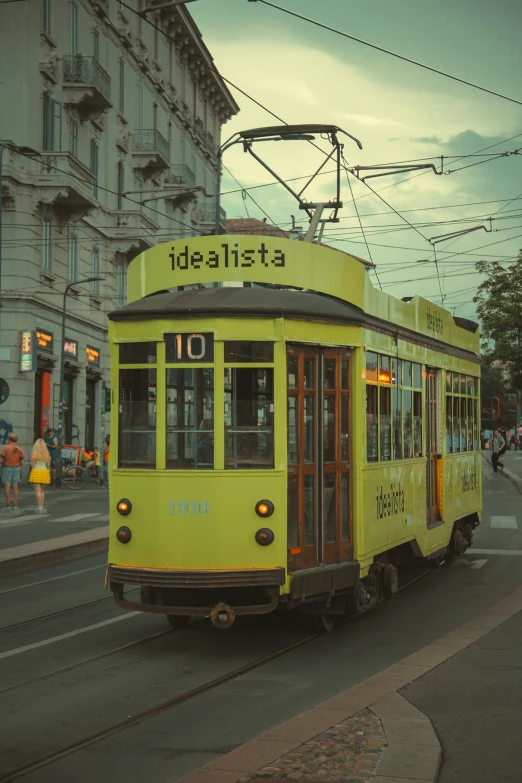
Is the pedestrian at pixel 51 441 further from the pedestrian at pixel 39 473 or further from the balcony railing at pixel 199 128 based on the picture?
the balcony railing at pixel 199 128

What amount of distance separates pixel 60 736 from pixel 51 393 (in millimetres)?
30233

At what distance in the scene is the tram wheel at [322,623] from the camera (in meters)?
9.89

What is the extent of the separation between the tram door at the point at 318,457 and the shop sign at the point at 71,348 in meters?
27.4

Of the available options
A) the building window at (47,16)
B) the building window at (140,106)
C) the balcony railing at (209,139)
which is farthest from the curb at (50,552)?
the balcony railing at (209,139)

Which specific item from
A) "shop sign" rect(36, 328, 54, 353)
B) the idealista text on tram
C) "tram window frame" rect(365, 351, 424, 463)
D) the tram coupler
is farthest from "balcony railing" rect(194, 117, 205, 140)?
the tram coupler

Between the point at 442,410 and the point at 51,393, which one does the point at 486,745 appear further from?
the point at 51,393

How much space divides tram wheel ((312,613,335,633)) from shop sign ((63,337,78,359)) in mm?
27046

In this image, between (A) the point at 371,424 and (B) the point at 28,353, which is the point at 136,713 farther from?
(B) the point at 28,353

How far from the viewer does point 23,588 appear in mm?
13477

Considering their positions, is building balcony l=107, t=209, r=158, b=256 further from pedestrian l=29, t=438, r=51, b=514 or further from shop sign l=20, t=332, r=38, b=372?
pedestrian l=29, t=438, r=51, b=514

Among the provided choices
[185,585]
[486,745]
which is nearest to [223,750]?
[486,745]

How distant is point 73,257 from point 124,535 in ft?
96.5

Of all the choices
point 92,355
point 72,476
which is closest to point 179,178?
point 92,355

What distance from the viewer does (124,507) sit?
8.92 m
